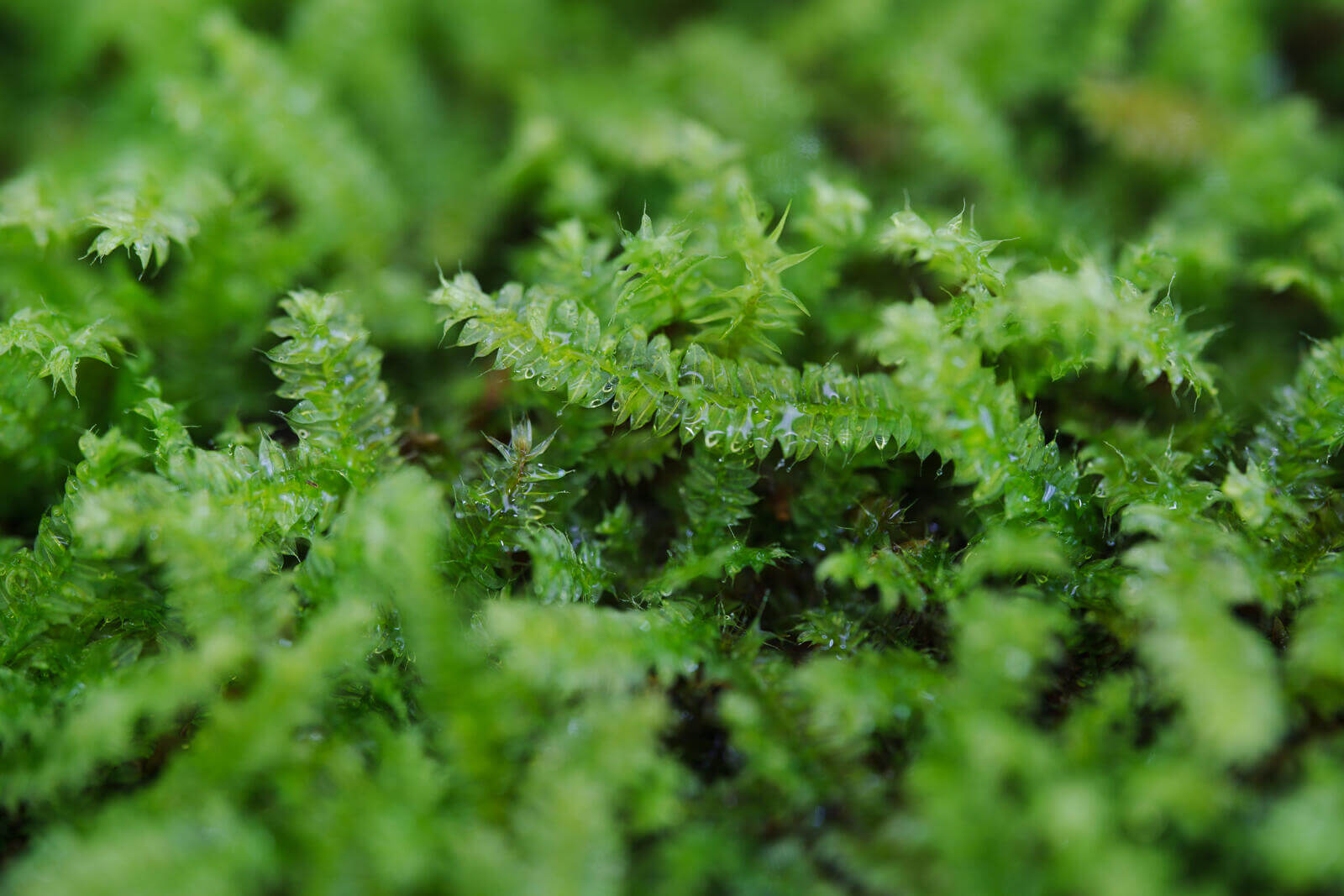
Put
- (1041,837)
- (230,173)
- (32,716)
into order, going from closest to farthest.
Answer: (1041,837)
(32,716)
(230,173)

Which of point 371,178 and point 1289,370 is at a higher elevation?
point 1289,370

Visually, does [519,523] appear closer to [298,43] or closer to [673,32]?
[298,43]

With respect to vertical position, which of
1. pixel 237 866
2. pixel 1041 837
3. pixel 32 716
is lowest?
pixel 32 716

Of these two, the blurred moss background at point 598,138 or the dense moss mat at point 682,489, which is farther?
the blurred moss background at point 598,138

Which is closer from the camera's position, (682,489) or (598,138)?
(682,489)

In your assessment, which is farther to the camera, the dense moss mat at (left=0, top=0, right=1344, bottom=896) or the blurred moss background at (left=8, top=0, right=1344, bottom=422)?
the blurred moss background at (left=8, top=0, right=1344, bottom=422)

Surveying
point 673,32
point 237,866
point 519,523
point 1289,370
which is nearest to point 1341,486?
point 1289,370

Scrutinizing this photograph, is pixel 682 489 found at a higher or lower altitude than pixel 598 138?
lower

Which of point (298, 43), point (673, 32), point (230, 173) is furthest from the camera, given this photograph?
point (673, 32)
